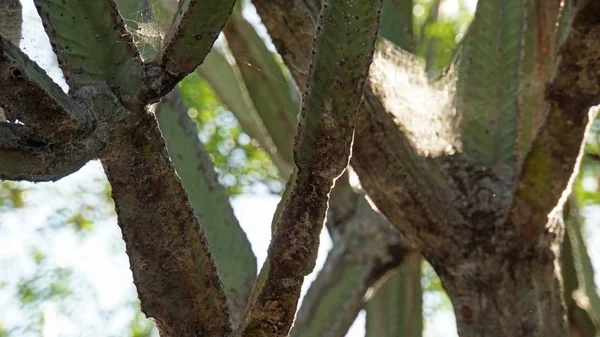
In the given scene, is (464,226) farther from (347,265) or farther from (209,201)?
(347,265)

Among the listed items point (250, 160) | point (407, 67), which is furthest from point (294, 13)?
point (250, 160)

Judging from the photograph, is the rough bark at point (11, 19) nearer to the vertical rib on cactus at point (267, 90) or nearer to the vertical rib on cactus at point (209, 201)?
the vertical rib on cactus at point (209, 201)

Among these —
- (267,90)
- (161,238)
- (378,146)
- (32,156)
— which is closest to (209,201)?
(378,146)

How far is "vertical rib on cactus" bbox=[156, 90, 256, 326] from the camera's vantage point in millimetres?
2336

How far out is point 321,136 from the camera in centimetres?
136

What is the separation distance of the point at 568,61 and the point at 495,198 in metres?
0.53

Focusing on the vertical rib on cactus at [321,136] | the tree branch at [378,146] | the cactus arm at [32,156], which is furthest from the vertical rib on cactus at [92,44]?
the tree branch at [378,146]

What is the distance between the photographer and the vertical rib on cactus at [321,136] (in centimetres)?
135

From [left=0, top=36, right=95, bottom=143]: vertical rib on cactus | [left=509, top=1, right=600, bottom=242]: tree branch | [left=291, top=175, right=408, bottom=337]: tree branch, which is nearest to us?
[left=0, top=36, right=95, bottom=143]: vertical rib on cactus

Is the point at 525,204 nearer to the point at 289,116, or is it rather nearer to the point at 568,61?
the point at 568,61

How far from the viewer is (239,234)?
2408 millimetres

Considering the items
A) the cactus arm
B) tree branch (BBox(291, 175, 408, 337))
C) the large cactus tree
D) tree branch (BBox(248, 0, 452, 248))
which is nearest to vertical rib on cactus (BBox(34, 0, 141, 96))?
the large cactus tree

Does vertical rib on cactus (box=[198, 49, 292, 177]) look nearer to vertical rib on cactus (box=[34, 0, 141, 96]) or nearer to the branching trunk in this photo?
the branching trunk

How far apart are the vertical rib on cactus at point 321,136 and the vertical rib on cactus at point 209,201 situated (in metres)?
0.96
